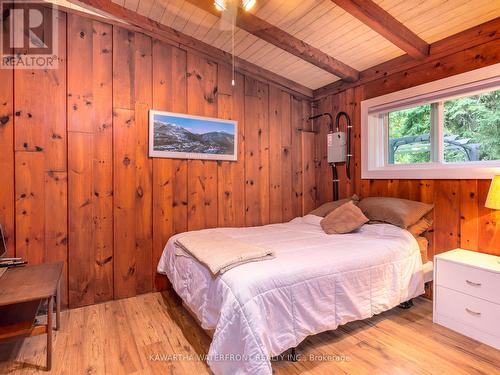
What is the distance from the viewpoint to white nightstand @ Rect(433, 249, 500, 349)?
1.94 meters

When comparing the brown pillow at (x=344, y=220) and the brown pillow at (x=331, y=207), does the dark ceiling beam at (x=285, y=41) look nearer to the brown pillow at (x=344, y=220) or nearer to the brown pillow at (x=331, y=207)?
the brown pillow at (x=331, y=207)

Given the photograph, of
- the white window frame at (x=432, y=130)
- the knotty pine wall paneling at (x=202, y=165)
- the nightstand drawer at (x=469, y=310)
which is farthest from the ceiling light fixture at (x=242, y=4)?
the nightstand drawer at (x=469, y=310)

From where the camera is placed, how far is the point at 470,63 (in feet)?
7.67

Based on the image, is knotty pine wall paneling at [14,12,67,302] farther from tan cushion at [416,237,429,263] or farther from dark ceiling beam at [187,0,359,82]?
tan cushion at [416,237,429,263]

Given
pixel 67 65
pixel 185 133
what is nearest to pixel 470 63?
pixel 185 133

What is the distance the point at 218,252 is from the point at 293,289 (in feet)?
1.86

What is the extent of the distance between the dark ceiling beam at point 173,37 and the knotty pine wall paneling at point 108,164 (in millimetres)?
69

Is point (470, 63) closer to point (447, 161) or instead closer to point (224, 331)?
point (447, 161)

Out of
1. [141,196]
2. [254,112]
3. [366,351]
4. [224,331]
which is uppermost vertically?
[254,112]

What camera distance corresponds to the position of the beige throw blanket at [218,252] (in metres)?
1.75

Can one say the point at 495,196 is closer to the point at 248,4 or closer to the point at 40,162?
the point at 248,4

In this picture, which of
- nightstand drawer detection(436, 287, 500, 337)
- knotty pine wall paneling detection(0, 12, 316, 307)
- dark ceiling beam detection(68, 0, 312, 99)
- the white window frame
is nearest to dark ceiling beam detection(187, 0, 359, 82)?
the white window frame

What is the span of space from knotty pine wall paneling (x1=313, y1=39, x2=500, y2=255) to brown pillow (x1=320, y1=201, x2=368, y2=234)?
22.4 inches

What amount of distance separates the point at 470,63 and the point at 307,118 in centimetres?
195
